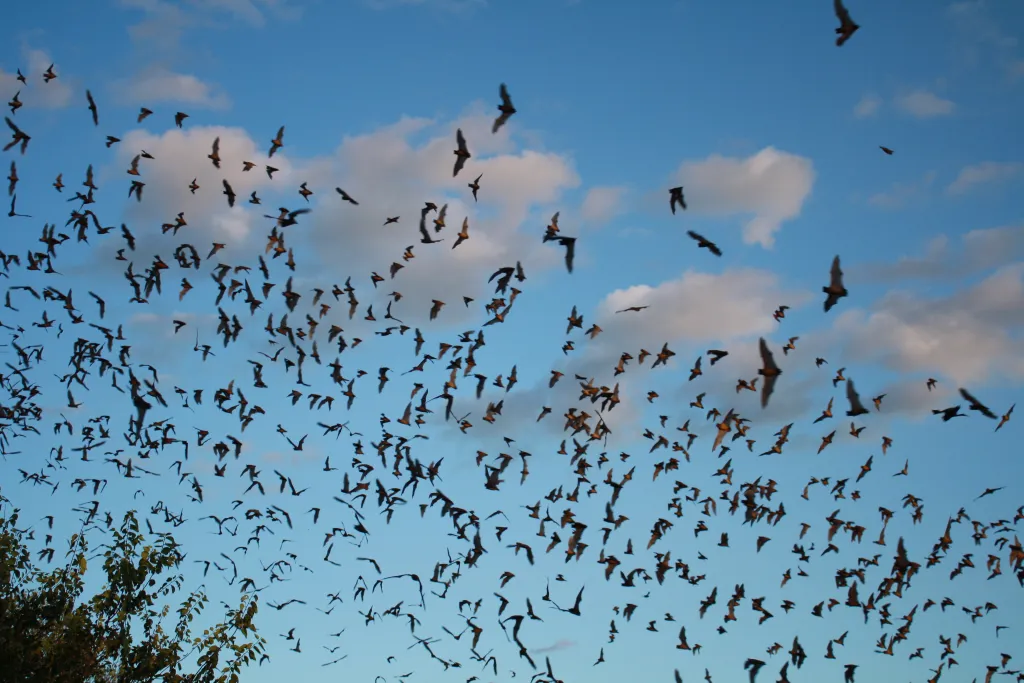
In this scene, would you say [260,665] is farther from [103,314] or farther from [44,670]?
[103,314]

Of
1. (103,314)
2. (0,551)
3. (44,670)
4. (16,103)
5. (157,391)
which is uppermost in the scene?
(16,103)

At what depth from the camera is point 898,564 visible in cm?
2788

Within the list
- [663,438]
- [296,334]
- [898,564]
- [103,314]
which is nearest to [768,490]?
[663,438]

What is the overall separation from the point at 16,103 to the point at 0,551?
15.9 m

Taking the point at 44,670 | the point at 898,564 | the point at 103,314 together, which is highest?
the point at 103,314

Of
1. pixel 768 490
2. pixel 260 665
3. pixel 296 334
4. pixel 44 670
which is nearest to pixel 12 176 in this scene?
pixel 296 334

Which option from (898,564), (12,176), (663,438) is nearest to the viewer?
(898,564)

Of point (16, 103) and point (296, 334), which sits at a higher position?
point (16, 103)

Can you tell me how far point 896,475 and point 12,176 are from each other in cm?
3410

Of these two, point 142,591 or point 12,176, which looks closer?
point 12,176

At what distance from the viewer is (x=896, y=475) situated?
3841cm

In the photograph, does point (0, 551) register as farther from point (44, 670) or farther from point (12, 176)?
point (12, 176)

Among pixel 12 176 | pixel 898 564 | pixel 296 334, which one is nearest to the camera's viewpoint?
pixel 898 564

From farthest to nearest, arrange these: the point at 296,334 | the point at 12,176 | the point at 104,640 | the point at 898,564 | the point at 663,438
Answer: the point at 663,438, the point at 104,640, the point at 296,334, the point at 12,176, the point at 898,564
